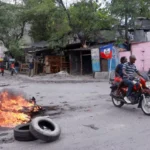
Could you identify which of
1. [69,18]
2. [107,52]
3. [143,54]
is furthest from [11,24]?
[143,54]

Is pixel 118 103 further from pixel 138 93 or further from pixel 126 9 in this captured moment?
pixel 126 9

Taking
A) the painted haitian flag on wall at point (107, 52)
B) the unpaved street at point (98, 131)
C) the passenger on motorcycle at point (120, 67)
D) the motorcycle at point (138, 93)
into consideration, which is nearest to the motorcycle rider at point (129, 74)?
the motorcycle at point (138, 93)

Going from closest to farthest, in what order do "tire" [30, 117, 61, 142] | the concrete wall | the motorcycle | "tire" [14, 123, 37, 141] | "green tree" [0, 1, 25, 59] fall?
1. "tire" [30, 117, 61, 142]
2. "tire" [14, 123, 37, 141]
3. the motorcycle
4. the concrete wall
5. "green tree" [0, 1, 25, 59]

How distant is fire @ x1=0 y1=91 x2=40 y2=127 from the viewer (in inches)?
289

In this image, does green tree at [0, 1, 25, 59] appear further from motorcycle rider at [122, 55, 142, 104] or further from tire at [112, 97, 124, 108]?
motorcycle rider at [122, 55, 142, 104]

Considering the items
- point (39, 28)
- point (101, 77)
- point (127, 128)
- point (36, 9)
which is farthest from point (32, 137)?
point (39, 28)

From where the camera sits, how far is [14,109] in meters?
8.26

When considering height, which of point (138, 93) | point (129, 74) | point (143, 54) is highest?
point (143, 54)

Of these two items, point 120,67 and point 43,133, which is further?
point 120,67

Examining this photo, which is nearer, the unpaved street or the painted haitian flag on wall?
the unpaved street

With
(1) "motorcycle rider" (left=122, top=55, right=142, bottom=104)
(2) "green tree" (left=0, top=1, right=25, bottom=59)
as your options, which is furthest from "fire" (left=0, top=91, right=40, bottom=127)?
(2) "green tree" (left=0, top=1, right=25, bottom=59)

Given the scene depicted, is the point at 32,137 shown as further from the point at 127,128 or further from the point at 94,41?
the point at 94,41

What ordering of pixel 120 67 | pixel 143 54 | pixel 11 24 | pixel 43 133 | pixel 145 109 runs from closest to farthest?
pixel 43 133
pixel 145 109
pixel 120 67
pixel 143 54
pixel 11 24

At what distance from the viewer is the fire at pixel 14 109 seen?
7340 millimetres
